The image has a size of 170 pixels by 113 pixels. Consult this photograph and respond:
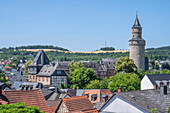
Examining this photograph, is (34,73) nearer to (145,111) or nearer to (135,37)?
(135,37)

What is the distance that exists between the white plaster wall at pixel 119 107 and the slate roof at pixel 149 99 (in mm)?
267

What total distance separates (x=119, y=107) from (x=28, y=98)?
22.7 ft

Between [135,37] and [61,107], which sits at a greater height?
[135,37]

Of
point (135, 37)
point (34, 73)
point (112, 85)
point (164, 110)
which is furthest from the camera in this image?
point (135, 37)

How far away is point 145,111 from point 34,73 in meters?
70.0

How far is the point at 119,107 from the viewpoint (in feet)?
81.9

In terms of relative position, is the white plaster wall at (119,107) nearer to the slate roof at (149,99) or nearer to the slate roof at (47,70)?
the slate roof at (149,99)

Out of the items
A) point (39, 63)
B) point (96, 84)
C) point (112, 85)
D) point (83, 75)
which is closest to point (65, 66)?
point (39, 63)

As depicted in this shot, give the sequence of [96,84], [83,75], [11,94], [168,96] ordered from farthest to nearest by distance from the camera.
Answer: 1. [83,75]
2. [96,84]
3. [168,96]
4. [11,94]

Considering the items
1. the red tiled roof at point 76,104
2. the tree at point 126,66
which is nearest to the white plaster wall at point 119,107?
the red tiled roof at point 76,104

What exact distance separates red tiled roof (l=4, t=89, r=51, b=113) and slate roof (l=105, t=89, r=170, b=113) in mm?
5919

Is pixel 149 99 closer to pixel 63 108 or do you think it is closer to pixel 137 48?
pixel 63 108

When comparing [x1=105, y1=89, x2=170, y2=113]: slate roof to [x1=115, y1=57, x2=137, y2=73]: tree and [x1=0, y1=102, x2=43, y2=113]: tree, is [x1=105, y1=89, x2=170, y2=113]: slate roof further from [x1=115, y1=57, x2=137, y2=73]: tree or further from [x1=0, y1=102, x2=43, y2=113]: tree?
[x1=115, y1=57, x2=137, y2=73]: tree

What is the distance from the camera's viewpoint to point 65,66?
317ft
